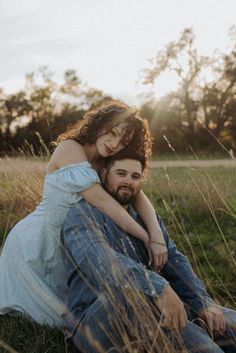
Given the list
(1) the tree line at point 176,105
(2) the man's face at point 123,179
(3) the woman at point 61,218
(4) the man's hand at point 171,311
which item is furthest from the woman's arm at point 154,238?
(1) the tree line at point 176,105

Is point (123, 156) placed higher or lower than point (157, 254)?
higher

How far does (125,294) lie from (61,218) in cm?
98

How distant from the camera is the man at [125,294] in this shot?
259 centimetres

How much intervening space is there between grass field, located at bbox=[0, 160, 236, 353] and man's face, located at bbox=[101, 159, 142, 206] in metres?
0.19

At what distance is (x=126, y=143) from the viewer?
3398mm

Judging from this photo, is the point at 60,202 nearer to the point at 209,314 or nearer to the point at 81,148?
the point at 81,148

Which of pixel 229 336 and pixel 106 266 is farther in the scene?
pixel 229 336

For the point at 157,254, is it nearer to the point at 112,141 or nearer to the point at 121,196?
the point at 121,196

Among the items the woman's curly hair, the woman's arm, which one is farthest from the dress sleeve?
the woman's arm

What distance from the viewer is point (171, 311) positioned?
269 cm

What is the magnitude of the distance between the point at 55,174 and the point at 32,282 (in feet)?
2.13

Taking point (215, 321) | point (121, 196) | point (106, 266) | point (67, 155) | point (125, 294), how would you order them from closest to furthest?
point (125, 294)
point (106, 266)
point (215, 321)
point (121, 196)
point (67, 155)

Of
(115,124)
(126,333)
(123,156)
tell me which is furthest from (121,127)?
(126,333)

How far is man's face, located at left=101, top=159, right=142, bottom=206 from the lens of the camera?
10.9ft
